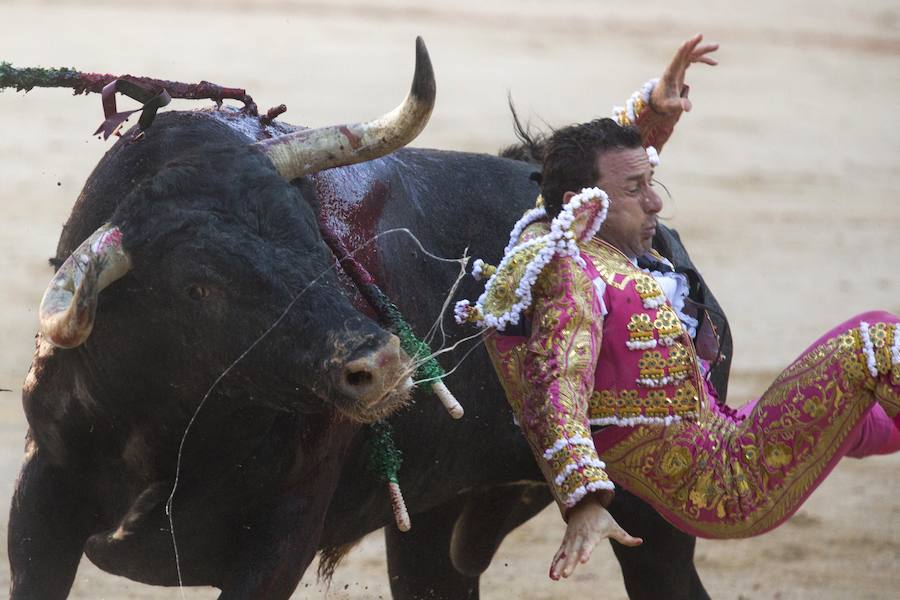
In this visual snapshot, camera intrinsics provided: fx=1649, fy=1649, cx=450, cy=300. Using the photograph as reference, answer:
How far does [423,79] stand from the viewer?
11.6ft

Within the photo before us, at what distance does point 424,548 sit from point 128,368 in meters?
1.68

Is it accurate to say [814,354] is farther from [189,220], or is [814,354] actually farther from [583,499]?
[189,220]

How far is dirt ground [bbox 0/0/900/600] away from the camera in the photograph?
20.3 ft

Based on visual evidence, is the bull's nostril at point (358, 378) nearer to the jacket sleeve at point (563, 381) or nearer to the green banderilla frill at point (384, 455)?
the jacket sleeve at point (563, 381)

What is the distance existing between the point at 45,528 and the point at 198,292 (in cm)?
77

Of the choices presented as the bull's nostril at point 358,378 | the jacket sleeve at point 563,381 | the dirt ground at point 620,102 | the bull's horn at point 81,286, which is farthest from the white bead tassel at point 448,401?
the dirt ground at point 620,102

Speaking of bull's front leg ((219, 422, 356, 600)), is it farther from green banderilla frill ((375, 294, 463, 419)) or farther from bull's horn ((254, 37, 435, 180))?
bull's horn ((254, 37, 435, 180))

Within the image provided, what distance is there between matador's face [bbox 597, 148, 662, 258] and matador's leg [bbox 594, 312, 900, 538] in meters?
0.44

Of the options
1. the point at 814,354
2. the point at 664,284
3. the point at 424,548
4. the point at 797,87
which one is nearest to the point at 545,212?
the point at 664,284

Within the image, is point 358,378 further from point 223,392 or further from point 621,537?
point 621,537

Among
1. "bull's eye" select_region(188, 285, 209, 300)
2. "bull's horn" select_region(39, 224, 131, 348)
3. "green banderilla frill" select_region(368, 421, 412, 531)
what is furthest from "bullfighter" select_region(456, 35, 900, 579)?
"bull's horn" select_region(39, 224, 131, 348)

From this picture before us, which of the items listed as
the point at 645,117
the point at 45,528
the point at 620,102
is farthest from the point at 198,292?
the point at 620,102

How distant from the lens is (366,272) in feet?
12.2

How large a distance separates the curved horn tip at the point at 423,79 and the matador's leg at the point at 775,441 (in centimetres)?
87
